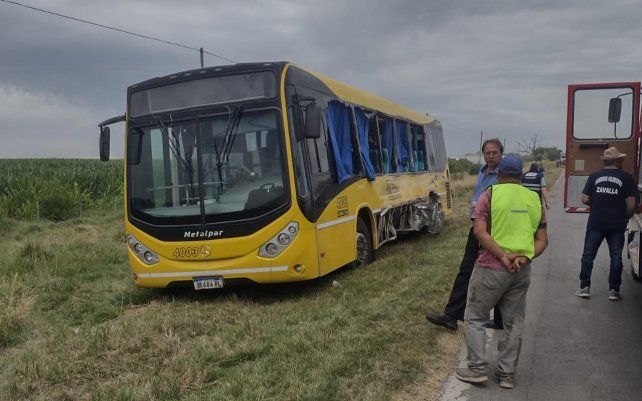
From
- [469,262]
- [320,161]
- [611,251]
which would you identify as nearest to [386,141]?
[320,161]

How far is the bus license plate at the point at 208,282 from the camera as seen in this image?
6559 mm

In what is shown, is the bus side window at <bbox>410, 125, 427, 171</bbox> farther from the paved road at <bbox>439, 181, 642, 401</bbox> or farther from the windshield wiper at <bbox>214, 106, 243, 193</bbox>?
the windshield wiper at <bbox>214, 106, 243, 193</bbox>

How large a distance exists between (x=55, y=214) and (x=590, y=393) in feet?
54.7

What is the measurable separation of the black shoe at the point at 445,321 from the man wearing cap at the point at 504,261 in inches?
39.9

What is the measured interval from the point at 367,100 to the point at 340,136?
1.56 metres

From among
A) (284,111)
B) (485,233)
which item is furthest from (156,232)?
(485,233)

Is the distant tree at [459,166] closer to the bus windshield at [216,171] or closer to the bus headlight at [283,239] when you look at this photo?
the bus windshield at [216,171]

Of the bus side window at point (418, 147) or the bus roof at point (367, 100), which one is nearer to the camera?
the bus roof at point (367, 100)

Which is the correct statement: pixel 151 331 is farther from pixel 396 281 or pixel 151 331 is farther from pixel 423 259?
pixel 423 259

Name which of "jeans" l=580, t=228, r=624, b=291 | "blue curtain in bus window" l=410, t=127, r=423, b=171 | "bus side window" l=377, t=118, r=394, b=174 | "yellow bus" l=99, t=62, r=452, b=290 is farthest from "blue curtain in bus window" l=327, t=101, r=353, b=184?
"blue curtain in bus window" l=410, t=127, r=423, b=171

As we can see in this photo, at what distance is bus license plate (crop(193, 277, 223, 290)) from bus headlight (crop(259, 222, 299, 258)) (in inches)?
24.2

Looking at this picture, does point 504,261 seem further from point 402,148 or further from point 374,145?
point 402,148

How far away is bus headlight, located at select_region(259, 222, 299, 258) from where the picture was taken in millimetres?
6473

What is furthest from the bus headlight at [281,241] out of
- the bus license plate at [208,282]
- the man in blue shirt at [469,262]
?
the man in blue shirt at [469,262]
